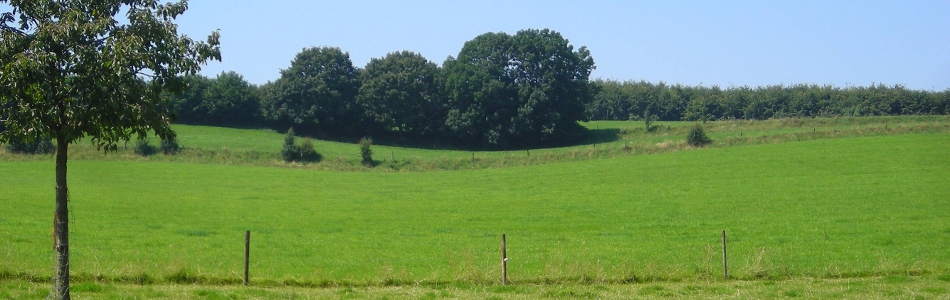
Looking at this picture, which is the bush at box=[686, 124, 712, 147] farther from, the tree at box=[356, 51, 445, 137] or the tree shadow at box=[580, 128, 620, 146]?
the tree at box=[356, 51, 445, 137]

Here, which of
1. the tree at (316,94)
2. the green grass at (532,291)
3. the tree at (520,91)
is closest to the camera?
the green grass at (532,291)

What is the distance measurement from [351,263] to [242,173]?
38.1 meters

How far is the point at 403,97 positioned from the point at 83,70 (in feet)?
243

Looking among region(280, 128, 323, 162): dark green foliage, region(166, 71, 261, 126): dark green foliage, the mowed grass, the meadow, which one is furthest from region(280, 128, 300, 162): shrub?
region(166, 71, 261, 126): dark green foliage

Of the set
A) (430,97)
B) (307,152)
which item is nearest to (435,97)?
(430,97)

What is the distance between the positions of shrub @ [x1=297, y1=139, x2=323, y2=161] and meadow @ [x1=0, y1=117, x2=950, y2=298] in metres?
4.44

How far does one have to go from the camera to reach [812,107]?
333ft

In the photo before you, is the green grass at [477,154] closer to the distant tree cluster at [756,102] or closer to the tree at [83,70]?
the distant tree cluster at [756,102]

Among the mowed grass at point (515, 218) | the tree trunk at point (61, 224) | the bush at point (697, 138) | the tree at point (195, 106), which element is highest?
the tree at point (195, 106)

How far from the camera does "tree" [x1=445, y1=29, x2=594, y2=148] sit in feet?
267

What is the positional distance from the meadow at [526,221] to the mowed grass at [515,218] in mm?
91

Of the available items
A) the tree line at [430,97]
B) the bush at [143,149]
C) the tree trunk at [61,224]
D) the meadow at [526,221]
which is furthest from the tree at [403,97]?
the tree trunk at [61,224]

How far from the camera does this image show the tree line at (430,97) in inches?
3228

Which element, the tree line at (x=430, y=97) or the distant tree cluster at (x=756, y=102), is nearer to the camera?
the tree line at (x=430, y=97)
